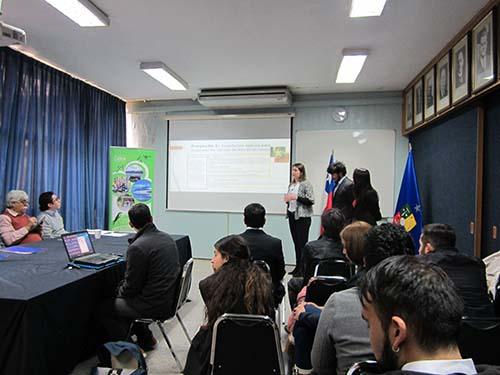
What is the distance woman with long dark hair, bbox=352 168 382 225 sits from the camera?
3795mm

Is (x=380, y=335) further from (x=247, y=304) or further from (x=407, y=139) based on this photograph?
(x=407, y=139)

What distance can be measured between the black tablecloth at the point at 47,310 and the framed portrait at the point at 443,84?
353cm

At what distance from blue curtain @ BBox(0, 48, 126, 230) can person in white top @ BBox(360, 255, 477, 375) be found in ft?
13.9

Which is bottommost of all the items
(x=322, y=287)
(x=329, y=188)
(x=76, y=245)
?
(x=322, y=287)

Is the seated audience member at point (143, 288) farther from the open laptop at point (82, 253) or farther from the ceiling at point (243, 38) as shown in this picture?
the ceiling at point (243, 38)

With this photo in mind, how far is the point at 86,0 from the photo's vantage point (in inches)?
106

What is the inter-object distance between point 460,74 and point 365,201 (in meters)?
1.49

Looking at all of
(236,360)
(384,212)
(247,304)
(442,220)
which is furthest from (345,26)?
(384,212)

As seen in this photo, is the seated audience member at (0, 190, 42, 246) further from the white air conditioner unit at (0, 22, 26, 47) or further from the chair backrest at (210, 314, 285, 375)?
the chair backrest at (210, 314, 285, 375)

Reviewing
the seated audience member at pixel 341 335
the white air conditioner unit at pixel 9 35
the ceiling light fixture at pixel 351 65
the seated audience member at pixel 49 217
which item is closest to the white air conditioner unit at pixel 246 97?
the ceiling light fixture at pixel 351 65

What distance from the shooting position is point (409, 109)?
505cm

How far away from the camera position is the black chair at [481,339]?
159 cm

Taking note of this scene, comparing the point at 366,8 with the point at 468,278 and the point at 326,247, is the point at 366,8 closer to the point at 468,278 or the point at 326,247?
the point at 326,247

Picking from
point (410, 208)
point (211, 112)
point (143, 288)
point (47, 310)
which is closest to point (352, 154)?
point (410, 208)
